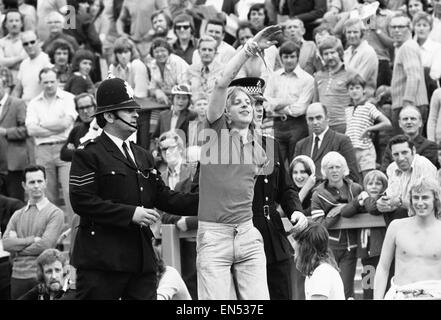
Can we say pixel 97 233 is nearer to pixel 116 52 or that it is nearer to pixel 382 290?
pixel 382 290

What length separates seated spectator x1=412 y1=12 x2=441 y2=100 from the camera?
16.6 meters

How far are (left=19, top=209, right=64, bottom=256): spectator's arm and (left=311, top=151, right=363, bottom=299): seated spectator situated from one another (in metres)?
3.03

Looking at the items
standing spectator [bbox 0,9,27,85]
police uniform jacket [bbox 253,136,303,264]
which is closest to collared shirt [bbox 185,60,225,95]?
standing spectator [bbox 0,9,27,85]

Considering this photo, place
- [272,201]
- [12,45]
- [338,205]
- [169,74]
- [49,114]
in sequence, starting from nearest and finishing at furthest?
1. [272,201]
2. [338,205]
3. [49,114]
4. [169,74]
5. [12,45]

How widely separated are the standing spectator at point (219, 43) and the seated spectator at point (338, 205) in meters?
4.10

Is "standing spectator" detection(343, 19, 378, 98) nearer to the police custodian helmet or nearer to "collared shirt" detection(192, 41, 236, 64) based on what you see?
"collared shirt" detection(192, 41, 236, 64)

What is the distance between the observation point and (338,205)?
13227 millimetres

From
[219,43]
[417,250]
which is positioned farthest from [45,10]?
[417,250]

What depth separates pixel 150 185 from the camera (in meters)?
9.91

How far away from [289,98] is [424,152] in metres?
2.58

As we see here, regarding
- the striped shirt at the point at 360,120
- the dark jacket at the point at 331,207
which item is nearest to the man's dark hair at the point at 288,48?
the striped shirt at the point at 360,120

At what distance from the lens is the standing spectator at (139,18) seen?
2029cm

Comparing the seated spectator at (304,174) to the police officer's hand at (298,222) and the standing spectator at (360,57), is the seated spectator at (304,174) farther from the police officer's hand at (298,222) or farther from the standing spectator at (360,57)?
the police officer's hand at (298,222)

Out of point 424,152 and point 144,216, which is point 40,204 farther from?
point 144,216
